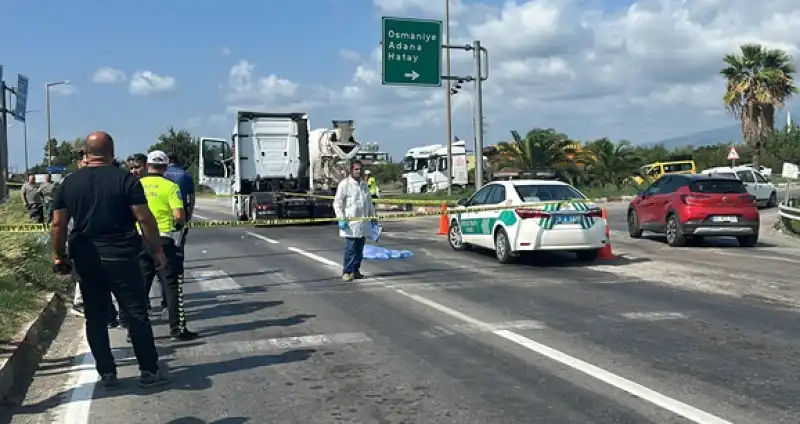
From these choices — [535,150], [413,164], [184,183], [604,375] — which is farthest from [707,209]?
[413,164]

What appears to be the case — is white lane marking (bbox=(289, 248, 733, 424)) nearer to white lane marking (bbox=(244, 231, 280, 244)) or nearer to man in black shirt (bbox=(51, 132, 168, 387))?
man in black shirt (bbox=(51, 132, 168, 387))

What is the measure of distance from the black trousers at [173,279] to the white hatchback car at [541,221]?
278 inches

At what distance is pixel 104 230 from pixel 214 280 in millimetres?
6906

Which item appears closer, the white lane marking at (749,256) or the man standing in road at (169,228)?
the man standing in road at (169,228)

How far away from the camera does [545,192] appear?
47.6ft

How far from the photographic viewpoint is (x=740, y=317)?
8.95 m

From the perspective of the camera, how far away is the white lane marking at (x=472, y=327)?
823 centimetres

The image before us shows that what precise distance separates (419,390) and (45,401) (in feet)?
9.21

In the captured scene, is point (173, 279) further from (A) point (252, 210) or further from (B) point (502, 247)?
(A) point (252, 210)

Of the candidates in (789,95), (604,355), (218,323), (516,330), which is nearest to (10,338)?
(218,323)

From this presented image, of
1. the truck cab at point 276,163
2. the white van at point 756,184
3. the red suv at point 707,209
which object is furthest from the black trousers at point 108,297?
the white van at point 756,184

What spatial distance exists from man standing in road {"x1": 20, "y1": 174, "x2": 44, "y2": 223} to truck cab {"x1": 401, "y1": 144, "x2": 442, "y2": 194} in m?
25.6

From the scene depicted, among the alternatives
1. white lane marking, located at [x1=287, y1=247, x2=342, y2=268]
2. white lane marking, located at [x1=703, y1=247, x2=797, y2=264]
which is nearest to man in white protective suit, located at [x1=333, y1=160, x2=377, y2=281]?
white lane marking, located at [x1=287, y1=247, x2=342, y2=268]

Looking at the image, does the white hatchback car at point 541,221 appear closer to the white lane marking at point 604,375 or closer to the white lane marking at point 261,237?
the white lane marking at point 604,375
